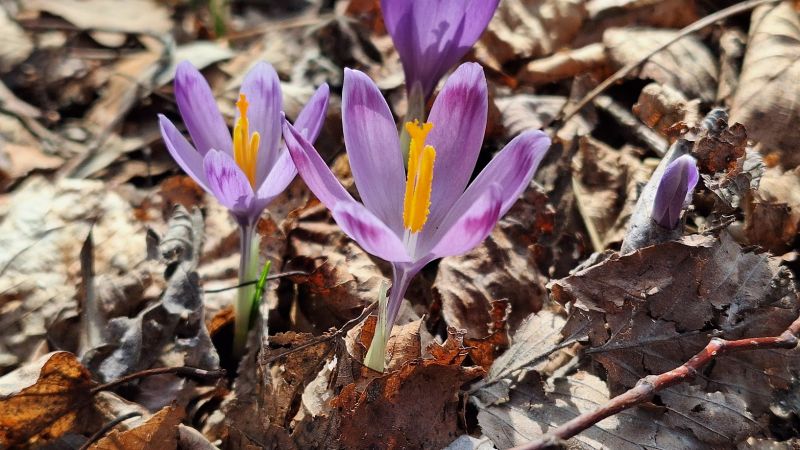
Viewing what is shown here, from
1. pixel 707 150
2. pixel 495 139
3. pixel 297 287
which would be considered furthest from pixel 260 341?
pixel 707 150

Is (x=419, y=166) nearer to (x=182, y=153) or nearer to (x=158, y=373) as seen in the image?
(x=182, y=153)

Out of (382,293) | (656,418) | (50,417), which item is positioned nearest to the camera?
(382,293)

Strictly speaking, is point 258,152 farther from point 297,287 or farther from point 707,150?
point 707,150

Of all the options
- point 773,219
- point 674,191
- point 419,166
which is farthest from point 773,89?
point 419,166

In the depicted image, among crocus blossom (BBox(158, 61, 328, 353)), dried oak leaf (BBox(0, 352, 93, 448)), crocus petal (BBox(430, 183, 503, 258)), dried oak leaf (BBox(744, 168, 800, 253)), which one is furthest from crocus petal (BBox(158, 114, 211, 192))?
dried oak leaf (BBox(744, 168, 800, 253))

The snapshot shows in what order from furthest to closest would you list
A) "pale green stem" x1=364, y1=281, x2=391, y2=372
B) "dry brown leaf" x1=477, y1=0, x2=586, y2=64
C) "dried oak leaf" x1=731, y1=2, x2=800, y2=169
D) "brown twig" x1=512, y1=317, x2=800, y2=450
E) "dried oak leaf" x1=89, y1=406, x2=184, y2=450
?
"dry brown leaf" x1=477, y1=0, x2=586, y2=64
"dried oak leaf" x1=731, y1=2, x2=800, y2=169
"dried oak leaf" x1=89, y1=406, x2=184, y2=450
"pale green stem" x1=364, y1=281, x2=391, y2=372
"brown twig" x1=512, y1=317, x2=800, y2=450

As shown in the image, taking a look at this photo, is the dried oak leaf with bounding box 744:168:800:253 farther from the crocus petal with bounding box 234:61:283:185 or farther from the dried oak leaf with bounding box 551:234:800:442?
the crocus petal with bounding box 234:61:283:185
